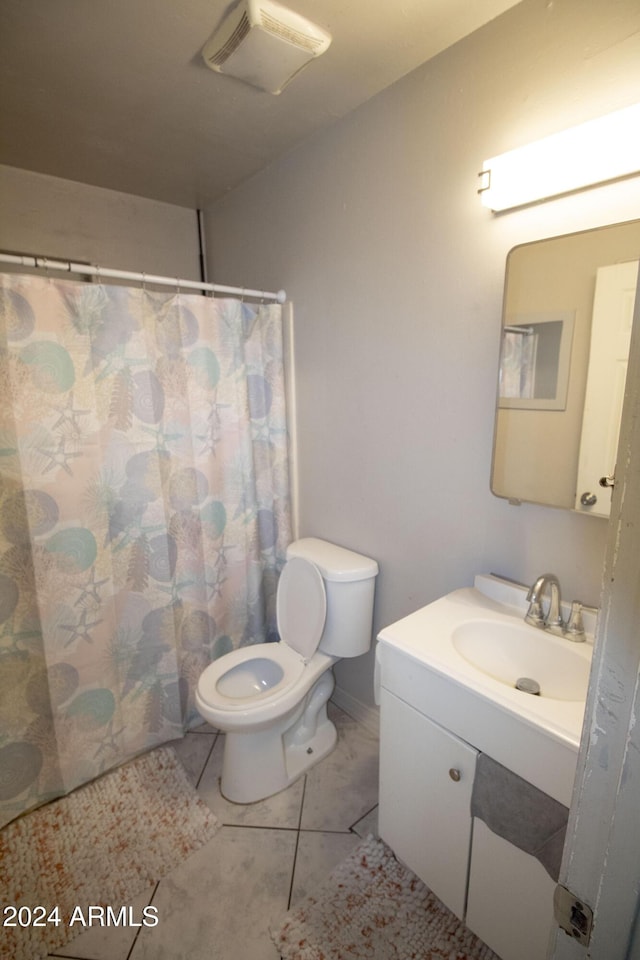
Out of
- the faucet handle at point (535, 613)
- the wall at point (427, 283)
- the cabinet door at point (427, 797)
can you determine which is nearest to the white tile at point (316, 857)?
the cabinet door at point (427, 797)

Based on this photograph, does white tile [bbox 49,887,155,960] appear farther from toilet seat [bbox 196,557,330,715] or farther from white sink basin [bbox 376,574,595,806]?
white sink basin [bbox 376,574,595,806]

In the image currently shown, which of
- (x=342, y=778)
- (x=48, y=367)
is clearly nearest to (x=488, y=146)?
(x=48, y=367)

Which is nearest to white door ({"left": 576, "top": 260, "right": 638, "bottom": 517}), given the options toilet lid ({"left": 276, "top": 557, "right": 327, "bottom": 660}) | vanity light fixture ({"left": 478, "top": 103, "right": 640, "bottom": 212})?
vanity light fixture ({"left": 478, "top": 103, "right": 640, "bottom": 212})

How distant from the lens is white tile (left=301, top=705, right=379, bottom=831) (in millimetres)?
1612

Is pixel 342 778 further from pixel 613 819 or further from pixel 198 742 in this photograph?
pixel 613 819

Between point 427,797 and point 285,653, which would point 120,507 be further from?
point 427,797

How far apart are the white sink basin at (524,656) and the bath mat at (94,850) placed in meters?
1.13

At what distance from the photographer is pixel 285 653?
6.18 ft

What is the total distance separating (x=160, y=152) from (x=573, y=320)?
1777 mm

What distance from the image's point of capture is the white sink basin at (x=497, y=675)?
3.05ft

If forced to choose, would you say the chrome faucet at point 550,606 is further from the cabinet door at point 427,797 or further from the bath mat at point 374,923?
the bath mat at point 374,923

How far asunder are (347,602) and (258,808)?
80cm

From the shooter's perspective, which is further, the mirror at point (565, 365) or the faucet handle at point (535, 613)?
the faucet handle at point (535, 613)

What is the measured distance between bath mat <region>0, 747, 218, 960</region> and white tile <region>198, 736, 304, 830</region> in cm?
4
